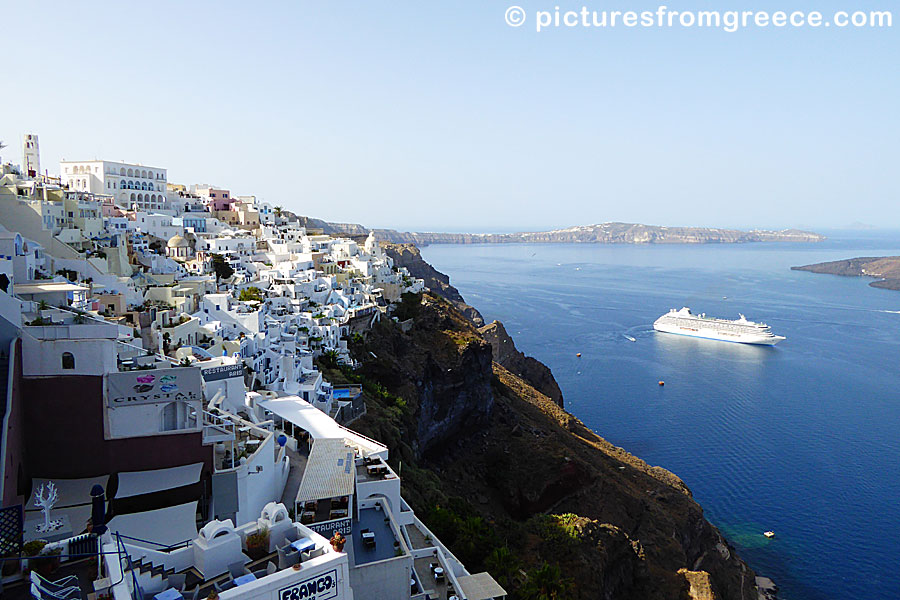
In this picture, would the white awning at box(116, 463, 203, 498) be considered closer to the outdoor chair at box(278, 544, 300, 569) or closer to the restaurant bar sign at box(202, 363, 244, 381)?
the restaurant bar sign at box(202, 363, 244, 381)

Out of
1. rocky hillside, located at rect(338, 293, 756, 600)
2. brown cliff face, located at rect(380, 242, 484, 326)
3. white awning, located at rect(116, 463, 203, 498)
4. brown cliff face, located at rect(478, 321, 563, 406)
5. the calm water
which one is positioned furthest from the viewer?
brown cliff face, located at rect(380, 242, 484, 326)

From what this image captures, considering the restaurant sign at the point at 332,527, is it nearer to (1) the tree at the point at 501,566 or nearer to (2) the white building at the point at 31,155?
(1) the tree at the point at 501,566

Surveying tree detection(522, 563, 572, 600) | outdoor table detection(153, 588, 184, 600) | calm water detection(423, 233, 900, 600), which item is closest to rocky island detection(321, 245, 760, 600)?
tree detection(522, 563, 572, 600)

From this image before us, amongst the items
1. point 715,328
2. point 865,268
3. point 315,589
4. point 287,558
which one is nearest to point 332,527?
point 287,558

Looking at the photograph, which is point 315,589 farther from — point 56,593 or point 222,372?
point 222,372

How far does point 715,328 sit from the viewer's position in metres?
71.9

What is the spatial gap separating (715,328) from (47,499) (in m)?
71.8

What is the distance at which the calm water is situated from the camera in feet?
93.7

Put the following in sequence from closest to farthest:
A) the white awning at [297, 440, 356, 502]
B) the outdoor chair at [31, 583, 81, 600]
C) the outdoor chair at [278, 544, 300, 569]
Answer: the outdoor chair at [31, 583, 81, 600] → the outdoor chair at [278, 544, 300, 569] → the white awning at [297, 440, 356, 502]

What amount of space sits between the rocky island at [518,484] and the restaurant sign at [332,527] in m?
5.22

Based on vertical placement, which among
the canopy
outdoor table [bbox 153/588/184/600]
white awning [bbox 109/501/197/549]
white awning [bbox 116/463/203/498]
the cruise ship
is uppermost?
outdoor table [bbox 153/588/184/600]

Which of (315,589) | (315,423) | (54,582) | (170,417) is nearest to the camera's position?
(54,582)

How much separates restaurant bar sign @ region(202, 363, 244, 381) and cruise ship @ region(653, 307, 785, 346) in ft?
206

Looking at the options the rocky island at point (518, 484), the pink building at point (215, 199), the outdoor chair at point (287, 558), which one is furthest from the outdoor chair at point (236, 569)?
the pink building at point (215, 199)
